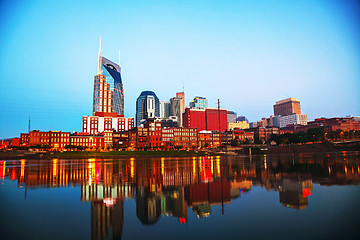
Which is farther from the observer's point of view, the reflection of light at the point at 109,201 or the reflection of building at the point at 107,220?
the reflection of light at the point at 109,201

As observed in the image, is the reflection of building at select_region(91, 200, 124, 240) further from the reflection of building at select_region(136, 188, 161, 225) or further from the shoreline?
the shoreline

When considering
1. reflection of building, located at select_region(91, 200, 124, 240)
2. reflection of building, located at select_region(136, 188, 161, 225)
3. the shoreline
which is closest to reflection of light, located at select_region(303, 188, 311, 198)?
reflection of building, located at select_region(136, 188, 161, 225)

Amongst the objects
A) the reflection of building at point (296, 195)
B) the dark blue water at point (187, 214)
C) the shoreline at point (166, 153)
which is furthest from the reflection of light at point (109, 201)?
the shoreline at point (166, 153)

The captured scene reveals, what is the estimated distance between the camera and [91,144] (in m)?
173

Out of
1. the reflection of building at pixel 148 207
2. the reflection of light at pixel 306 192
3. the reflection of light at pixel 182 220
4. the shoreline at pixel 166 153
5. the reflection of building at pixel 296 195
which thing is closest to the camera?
the reflection of light at pixel 182 220

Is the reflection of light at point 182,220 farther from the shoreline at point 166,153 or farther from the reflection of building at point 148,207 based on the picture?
the shoreline at point 166,153

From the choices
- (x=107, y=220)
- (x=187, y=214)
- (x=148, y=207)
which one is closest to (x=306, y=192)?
(x=187, y=214)

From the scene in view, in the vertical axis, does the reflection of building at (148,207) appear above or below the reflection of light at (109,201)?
below

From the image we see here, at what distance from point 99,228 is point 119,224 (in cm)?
87

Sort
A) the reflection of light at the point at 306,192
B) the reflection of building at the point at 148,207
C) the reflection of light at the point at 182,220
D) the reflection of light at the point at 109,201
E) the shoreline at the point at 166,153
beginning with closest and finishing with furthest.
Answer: the reflection of light at the point at 182,220
the reflection of building at the point at 148,207
the reflection of light at the point at 109,201
the reflection of light at the point at 306,192
the shoreline at the point at 166,153

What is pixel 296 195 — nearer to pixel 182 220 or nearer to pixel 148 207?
pixel 182 220

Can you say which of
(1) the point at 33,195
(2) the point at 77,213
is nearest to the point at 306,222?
(2) the point at 77,213

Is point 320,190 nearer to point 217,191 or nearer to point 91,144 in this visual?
point 217,191

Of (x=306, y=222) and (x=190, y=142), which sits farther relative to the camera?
(x=190, y=142)
